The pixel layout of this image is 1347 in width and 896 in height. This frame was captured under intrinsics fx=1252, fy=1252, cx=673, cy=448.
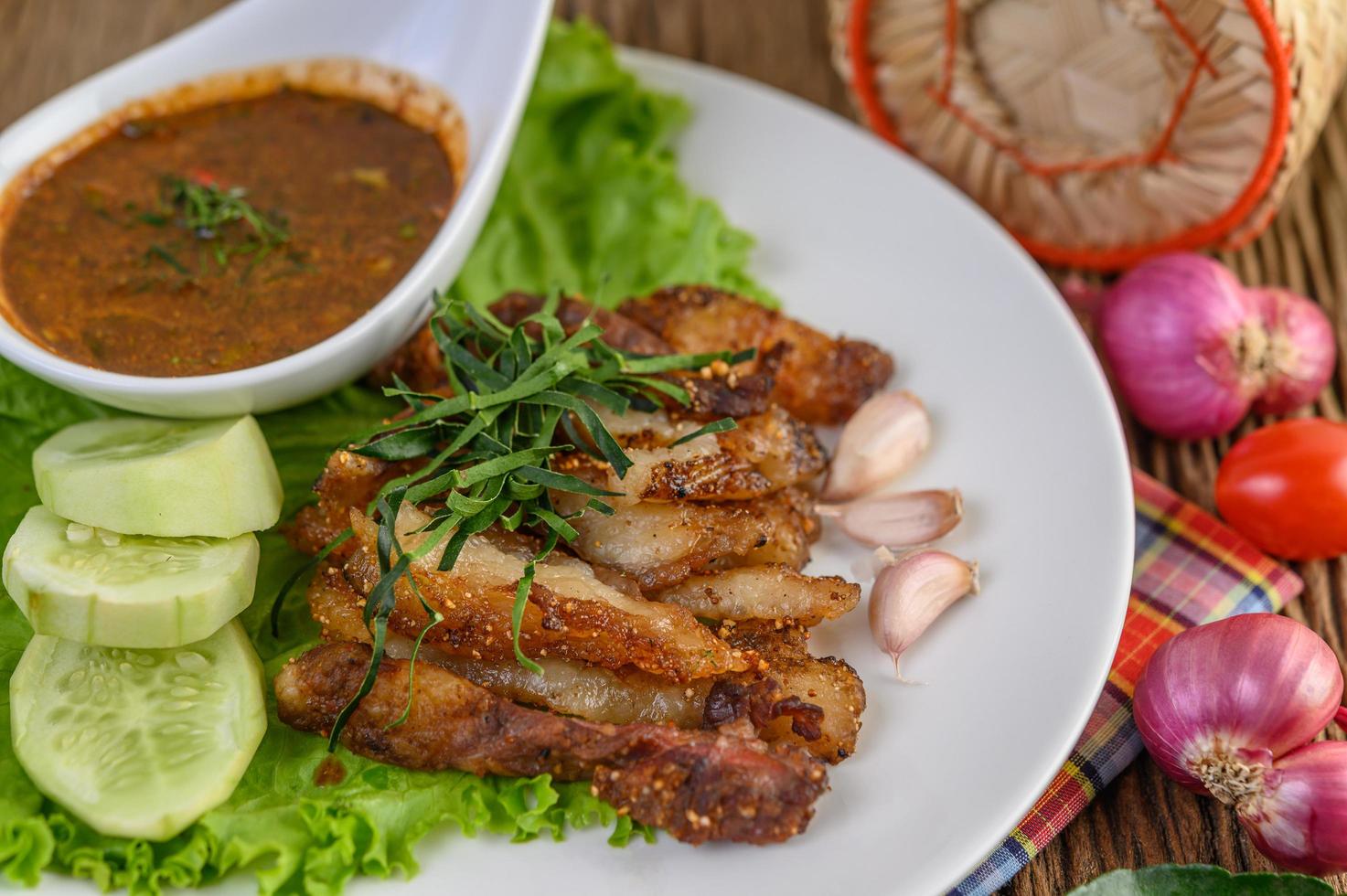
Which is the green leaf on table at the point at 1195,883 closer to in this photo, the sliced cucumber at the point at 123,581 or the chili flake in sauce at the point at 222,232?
the sliced cucumber at the point at 123,581

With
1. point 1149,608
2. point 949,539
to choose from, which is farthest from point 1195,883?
point 949,539

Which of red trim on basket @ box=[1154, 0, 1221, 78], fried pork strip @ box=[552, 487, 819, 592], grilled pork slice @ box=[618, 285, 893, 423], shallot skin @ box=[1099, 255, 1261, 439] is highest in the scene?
red trim on basket @ box=[1154, 0, 1221, 78]

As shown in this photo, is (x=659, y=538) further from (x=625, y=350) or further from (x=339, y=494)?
(x=339, y=494)

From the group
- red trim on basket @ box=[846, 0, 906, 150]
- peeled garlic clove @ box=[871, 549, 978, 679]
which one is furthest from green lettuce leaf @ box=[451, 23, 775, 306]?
peeled garlic clove @ box=[871, 549, 978, 679]

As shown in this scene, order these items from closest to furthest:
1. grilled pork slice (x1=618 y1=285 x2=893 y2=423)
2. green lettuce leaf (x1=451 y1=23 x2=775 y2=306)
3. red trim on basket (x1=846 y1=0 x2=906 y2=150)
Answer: grilled pork slice (x1=618 y1=285 x2=893 y2=423) < green lettuce leaf (x1=451 y1=23 x2=775 y2=306) < red trim on basket (x1=846 y1=0 x2=906 y2=150)

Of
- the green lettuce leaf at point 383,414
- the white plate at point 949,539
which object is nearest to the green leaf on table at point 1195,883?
the white plate at point 949,539

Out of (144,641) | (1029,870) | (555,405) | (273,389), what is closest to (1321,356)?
(1029,870)

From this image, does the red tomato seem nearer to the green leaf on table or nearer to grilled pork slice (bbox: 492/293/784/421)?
the green leaf on table
